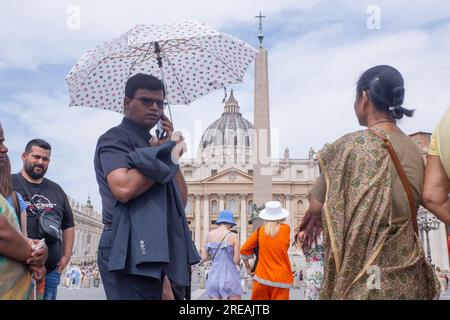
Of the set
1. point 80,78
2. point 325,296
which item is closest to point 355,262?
point 325,296

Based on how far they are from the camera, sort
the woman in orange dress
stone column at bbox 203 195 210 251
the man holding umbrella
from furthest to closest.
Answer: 1. stone column at bbox 203 195 210 251
2. the woman in orange dress
3. the man holding umbrella

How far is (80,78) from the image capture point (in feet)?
12.4

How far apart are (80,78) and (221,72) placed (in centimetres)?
114

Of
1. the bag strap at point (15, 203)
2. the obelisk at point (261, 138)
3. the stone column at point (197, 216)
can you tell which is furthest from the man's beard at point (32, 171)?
the stone column at point (197, 216)

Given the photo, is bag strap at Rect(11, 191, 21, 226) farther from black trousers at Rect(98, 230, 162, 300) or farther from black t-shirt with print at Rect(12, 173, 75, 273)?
black t-shirt with print at Rect(12, 173, 75, 273)

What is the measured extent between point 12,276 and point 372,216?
1.68 m

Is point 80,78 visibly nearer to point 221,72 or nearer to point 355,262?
point 221,72

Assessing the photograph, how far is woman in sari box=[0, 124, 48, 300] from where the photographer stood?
2.63 metres

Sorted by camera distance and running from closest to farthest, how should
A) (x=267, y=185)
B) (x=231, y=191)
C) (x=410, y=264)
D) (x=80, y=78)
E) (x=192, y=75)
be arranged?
(x=410, y=264)
(x=80, y=78)
(x=192, y=75)
(x=267, y=185)
(x=231, y=191)

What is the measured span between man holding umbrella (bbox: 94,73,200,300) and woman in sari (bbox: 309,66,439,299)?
0.68 m

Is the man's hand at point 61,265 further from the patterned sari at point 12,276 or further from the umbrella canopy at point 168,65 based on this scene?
the patterned sari at point 12,276

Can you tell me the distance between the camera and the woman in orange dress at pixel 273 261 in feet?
19.0

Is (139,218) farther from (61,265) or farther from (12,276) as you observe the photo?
(61,265)

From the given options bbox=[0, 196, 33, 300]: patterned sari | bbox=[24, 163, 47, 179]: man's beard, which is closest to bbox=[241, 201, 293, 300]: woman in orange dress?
bbox=[24, 163, 47, 179]: man's beard
